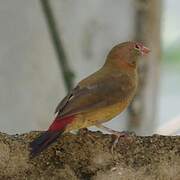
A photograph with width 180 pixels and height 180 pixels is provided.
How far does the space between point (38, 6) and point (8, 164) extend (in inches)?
73.8

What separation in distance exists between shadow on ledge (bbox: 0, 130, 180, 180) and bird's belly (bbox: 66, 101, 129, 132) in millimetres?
48

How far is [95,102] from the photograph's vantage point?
8.63 feet

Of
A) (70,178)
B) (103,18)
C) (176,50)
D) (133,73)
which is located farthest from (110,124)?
(70,178)

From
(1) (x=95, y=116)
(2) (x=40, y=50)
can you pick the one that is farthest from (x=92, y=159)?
(2) (x=40, y=50)

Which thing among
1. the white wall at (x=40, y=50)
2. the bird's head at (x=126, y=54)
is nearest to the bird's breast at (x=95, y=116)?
the bird's head at (x=126, y=54)

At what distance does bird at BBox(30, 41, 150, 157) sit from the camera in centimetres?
252

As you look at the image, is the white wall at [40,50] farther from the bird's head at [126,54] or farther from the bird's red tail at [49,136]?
the bird's red tail at [49,136]

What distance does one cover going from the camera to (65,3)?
14.6 ft

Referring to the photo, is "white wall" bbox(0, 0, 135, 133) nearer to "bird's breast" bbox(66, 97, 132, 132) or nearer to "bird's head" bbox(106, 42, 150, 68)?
"bird's head" bbox(106, 42, 150, 68)

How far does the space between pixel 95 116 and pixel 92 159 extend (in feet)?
0.41

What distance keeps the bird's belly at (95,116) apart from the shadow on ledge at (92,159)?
5 cm

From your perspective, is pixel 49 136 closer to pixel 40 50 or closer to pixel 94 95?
pixel 94 95

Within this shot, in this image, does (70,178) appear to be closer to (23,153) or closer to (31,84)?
(23,153)

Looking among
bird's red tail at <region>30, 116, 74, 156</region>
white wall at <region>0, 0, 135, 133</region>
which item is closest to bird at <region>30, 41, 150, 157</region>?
bird's red tail at <region>30, 116, 74, 156</region>
